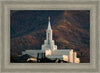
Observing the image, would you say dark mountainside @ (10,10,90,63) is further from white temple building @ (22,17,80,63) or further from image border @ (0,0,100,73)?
image border @ (0,0,100,73)

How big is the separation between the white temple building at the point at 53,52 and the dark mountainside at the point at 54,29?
23cm

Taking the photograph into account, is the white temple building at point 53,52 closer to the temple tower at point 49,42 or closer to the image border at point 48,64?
the temple tower at point 49,42

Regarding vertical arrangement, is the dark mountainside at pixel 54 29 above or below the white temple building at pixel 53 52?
above

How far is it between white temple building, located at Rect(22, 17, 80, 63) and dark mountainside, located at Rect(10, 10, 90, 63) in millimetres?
227

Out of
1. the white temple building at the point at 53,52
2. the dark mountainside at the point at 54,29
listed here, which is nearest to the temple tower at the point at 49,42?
the white temple building at the point at 53,52

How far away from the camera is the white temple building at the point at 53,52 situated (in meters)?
17.7

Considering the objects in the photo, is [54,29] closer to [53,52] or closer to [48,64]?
[53,52]

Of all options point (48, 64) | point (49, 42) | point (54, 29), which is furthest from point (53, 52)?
point (54, 29)

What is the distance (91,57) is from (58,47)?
1.98 meters

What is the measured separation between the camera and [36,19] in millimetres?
17984

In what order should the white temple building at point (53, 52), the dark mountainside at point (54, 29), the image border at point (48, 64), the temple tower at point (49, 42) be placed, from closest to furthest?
the image border at point (48, 64), the white temple building at point (53, 52), the dark mountainside at point (54, 29), the temple tower at point (49, 42)

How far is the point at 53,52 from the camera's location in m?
18.0
